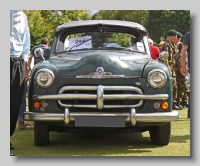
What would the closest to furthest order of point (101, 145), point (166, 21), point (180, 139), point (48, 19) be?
point (101, 145), point (180, 139), point (48, 19), point (166, 21)

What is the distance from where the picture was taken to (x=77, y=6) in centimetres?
564

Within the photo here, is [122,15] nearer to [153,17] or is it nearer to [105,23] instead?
[105,23]

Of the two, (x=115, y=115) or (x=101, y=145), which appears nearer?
(x=115, y=115)

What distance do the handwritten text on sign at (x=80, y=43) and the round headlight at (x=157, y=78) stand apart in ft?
4.23

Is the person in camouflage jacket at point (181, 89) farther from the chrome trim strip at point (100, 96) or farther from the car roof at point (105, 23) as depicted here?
the chrome trim strip at point (100, 96)

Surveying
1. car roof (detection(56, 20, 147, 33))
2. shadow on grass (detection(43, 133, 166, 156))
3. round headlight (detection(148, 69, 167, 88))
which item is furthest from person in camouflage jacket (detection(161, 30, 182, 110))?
round headlight (detection(148, 69, 167, 88))

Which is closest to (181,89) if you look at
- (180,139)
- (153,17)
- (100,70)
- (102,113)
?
(153,17)

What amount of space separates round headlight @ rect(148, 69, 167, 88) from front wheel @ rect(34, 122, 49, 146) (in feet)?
4.31

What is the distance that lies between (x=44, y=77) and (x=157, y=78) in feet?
4.03

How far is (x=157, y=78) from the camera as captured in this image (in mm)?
5195

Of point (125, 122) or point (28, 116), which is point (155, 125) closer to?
point (125, 122)

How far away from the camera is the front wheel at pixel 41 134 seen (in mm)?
5465

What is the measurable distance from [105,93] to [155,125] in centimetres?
68

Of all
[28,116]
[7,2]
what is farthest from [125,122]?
[7,2]
